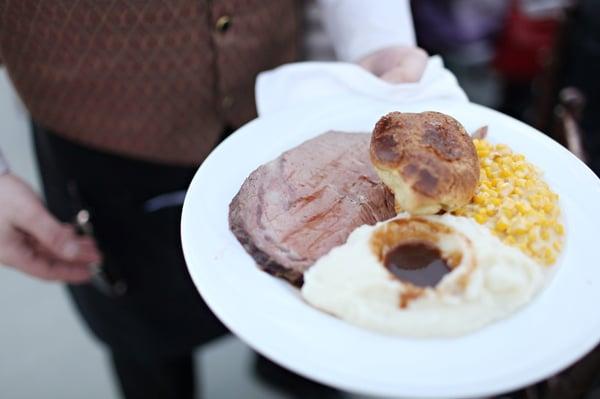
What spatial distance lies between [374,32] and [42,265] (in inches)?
44.8

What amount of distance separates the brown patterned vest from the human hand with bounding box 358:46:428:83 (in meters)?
0.28

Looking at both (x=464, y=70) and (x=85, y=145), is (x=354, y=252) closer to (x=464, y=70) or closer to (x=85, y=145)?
(x=85, y=145)

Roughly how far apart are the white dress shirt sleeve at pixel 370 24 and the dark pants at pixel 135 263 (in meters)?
0.63

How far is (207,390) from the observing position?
2393 mm

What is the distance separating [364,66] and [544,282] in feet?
2.68

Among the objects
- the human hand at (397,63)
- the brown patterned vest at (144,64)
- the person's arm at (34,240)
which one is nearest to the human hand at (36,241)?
the person's arm at (34,240)

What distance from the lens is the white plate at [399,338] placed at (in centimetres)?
82

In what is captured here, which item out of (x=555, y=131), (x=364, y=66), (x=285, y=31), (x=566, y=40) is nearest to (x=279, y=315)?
(x=364, y=66)

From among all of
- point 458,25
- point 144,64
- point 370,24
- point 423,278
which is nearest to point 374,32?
point 370,24

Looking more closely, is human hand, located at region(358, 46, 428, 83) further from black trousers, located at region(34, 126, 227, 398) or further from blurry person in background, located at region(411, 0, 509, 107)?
blurry person in background, located at region(411, 0, 509, 107)

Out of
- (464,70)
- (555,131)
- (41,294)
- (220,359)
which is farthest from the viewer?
(464,70)

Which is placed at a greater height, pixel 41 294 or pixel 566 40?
pixel 566 40

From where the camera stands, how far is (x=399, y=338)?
88 centimetres

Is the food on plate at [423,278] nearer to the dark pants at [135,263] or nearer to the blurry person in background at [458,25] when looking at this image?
the dark pants at [135,263]
